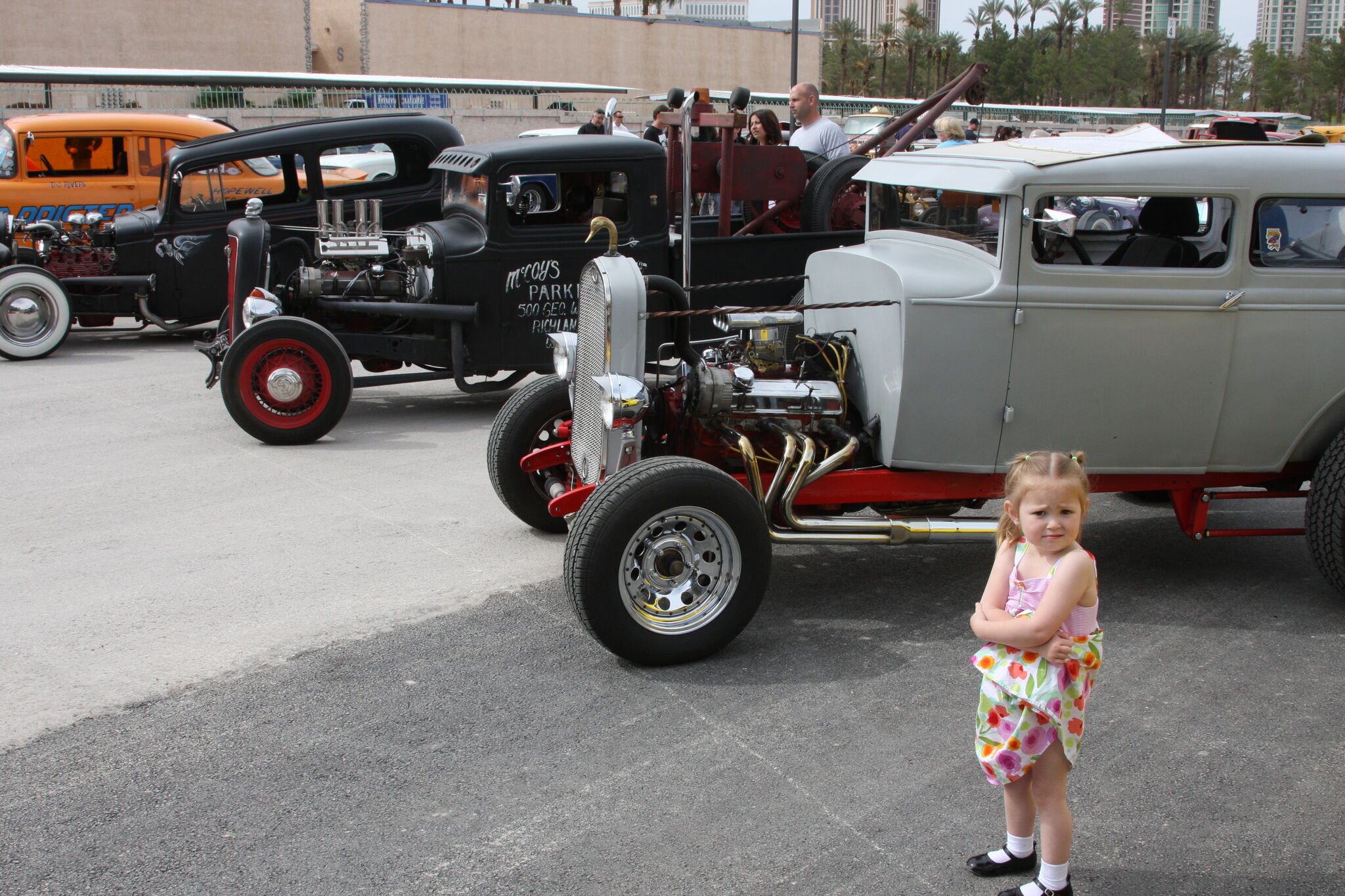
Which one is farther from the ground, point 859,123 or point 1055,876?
point 859,123

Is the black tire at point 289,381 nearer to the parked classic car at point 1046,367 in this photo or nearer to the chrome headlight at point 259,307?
the chrome headlight at point 259,307

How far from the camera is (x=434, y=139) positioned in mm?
10023

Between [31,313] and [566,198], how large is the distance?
17.6 ft

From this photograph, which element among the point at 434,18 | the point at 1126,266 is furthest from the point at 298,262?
the point at 434,18

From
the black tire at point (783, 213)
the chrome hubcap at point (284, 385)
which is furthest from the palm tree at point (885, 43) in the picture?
the chrome hubcap at point (284, 385)

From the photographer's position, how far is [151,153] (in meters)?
12.5

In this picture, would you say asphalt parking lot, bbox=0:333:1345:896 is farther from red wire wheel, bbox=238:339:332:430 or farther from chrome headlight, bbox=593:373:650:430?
red wire wheel, bbox=238:339:332:430

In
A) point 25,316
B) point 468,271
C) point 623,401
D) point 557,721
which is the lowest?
→ point 557,721

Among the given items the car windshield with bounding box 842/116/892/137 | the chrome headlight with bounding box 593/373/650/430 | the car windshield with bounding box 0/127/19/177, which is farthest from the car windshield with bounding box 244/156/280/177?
the car windshield with bounding box 842/116/892/137

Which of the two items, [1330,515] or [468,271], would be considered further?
[468,271]

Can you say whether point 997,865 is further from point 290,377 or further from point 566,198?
point 566,198

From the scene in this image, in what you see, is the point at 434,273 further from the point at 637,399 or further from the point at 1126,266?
the point at 1126,266

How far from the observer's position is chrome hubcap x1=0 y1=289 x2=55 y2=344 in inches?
405

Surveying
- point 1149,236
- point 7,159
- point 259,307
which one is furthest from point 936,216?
point 7,159
